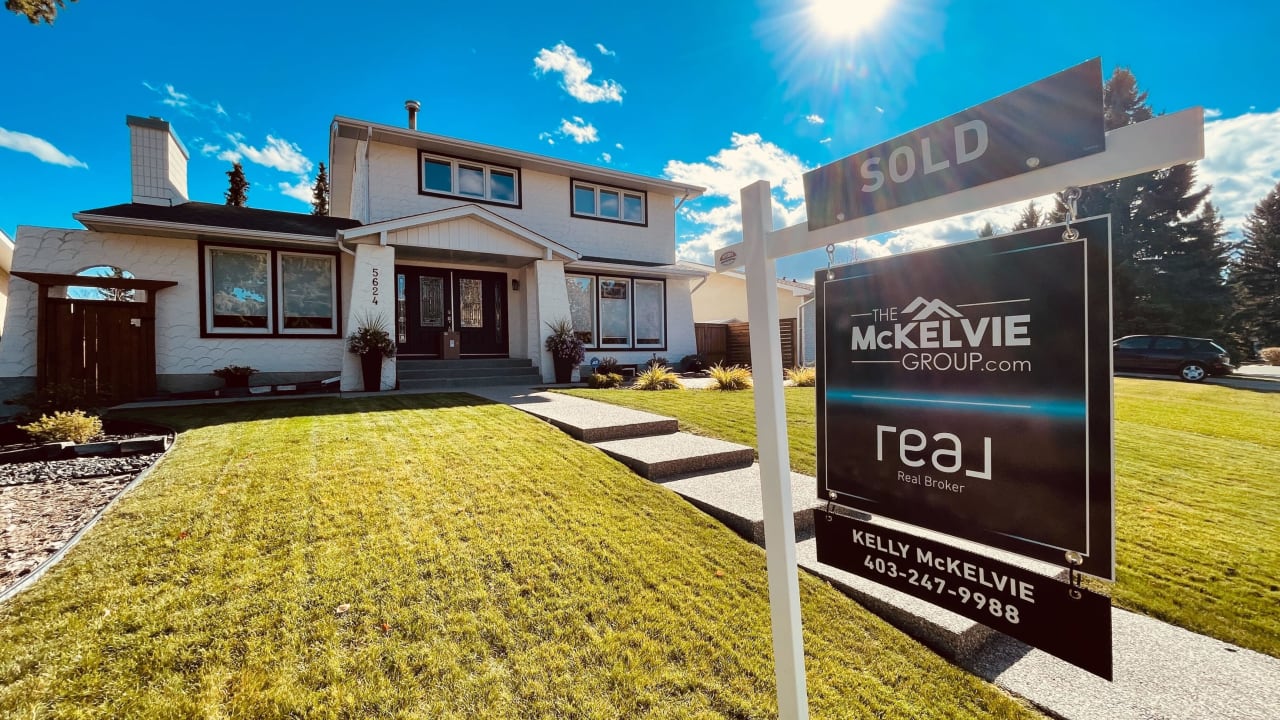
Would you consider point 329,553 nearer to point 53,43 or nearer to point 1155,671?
point 1155,671

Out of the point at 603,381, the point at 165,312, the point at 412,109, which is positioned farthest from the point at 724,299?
the point at 165,312

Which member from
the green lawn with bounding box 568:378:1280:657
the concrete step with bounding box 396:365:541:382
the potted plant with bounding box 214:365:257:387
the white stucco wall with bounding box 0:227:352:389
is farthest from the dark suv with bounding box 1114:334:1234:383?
the potted plant with bounding box 214:365:257:387

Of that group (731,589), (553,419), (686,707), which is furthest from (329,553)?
(553,419)

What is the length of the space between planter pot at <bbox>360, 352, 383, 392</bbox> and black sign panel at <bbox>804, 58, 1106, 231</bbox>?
9.77 metres

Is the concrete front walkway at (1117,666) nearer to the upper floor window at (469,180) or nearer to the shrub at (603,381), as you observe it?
the shrub at (603,381)

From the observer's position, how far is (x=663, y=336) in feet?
48.0

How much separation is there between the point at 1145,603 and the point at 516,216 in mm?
12884

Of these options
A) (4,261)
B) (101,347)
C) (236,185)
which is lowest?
(101,347)

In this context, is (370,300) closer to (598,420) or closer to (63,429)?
(63,429)

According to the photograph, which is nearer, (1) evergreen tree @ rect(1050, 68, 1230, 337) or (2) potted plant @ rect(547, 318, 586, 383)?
(2) potted plant @ rect(547, 318, 586, 383)

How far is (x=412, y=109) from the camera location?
12.9m

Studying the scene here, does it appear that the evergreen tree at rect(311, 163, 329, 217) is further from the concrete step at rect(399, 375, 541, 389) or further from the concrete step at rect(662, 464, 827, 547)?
the concrete step at rect(662, 464, 827, 547)

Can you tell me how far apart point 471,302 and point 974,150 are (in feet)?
40.7

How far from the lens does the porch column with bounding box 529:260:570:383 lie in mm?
11367
